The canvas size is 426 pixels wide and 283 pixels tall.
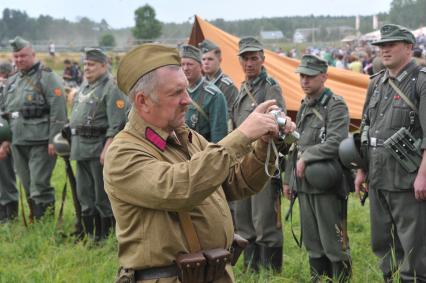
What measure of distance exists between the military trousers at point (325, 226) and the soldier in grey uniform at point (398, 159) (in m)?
0.43

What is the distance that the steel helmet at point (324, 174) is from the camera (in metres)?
4.62

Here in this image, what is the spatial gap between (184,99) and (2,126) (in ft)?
16.7

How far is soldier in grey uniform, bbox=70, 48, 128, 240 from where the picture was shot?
6.09 m

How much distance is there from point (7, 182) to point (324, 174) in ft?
15.1

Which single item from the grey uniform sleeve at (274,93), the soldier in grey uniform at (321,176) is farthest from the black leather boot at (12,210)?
the soldier in grey uniform at (321,176)

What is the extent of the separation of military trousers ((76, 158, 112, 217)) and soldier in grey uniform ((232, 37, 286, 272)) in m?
1.65

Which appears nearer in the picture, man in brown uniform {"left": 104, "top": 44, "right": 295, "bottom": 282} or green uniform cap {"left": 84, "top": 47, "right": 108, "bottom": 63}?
man in brown uniform {"left": 104, "top": 44, "right": 295, "bottom": 282}

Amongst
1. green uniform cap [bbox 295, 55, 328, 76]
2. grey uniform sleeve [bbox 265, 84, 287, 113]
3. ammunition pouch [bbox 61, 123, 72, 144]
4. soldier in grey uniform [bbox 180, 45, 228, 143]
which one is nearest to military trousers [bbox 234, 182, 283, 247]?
soldier in grey uniform [bbox 180, 45, 228, 143]

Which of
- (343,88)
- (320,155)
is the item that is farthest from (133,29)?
(320,155)

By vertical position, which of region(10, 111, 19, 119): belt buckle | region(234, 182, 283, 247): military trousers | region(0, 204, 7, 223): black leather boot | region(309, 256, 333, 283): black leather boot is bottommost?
region(0, 204, 7, 223): black leather boot

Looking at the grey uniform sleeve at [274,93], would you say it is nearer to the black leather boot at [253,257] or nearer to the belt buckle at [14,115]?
the black leather boot at [253,257]

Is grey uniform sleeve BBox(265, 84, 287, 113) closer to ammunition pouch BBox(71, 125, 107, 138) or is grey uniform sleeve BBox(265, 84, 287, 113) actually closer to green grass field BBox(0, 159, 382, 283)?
green grass field BBox(0, 159, 382, 283)

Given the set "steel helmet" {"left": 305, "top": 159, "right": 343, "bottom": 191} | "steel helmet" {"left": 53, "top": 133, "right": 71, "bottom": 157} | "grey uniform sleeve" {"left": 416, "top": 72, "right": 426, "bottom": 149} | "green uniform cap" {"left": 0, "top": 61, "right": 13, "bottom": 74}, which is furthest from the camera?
"green uniform cap" {"left": 0, "top": 61, "right": 13, "bottom": 74}

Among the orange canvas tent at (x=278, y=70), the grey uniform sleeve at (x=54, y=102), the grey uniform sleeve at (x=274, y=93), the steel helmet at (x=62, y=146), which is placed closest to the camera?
the grey uniform sleeve at (x=274, y=93)
